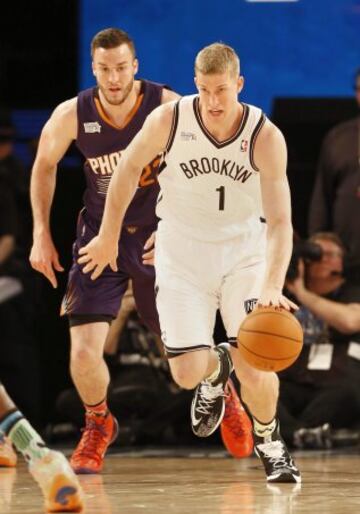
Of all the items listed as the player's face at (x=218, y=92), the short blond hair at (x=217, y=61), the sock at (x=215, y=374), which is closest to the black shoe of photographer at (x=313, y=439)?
the sock at (x=215, y=374)

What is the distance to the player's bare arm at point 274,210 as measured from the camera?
5.38 m

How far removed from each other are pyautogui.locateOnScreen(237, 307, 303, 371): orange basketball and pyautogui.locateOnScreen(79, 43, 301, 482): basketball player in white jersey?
0.36 metres

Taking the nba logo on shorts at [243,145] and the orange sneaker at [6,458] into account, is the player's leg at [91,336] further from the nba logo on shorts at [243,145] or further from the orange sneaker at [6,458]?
the nba logo on shorts at [243,145]

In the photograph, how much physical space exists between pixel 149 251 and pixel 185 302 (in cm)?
71

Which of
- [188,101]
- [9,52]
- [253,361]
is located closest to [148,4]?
[9,52]

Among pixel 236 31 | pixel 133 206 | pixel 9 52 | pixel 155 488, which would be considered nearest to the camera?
pixel 155 488

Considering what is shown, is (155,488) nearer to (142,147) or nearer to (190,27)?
(142,147)

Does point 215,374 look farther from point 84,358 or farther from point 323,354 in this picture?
point 323,354

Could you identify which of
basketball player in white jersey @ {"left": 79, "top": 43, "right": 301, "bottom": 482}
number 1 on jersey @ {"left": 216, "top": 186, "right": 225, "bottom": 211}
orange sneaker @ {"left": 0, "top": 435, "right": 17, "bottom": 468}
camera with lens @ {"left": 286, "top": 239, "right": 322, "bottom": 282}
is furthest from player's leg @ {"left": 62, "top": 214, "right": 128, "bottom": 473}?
camera with lens @ {"left": 286, "top": 239, "right": 322, "bottom": 282}

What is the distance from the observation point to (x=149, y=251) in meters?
6.46

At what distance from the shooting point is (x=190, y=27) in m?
9.16

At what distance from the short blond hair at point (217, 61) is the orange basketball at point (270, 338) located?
3.36ft

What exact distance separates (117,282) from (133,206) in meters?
0.39

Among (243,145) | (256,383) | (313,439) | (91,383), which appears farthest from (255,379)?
(313,439)
